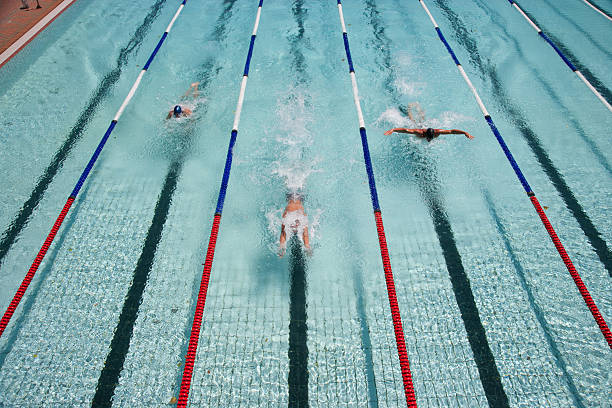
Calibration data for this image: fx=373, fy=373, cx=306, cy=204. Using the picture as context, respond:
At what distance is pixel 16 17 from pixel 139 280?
6.50 m

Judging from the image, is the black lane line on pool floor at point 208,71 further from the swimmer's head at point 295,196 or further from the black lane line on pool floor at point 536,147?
Answer: the black lane line on pool floor at point 536,147

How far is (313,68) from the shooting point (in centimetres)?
589

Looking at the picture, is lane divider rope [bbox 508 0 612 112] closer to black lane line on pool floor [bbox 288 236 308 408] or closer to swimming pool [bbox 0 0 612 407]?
swimming pool [bbox 0 0 612 407]

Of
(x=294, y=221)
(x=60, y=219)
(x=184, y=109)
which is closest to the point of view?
(x=60, y=219)

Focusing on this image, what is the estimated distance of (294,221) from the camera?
3775 mm

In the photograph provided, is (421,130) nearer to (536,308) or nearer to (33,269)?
(536,308)

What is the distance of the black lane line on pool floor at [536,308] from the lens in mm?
2605

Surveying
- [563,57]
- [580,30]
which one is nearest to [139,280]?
[563,57]

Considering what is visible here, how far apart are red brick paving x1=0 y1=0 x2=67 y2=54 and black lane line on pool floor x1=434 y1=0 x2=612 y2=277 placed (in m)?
7.48

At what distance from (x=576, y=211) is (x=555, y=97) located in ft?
7.27

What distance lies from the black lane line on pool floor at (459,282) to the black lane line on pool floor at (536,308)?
45cm

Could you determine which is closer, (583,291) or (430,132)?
(583,291)

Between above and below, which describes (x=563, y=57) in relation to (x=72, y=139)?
above

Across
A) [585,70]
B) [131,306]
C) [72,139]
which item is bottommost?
[131,306]
